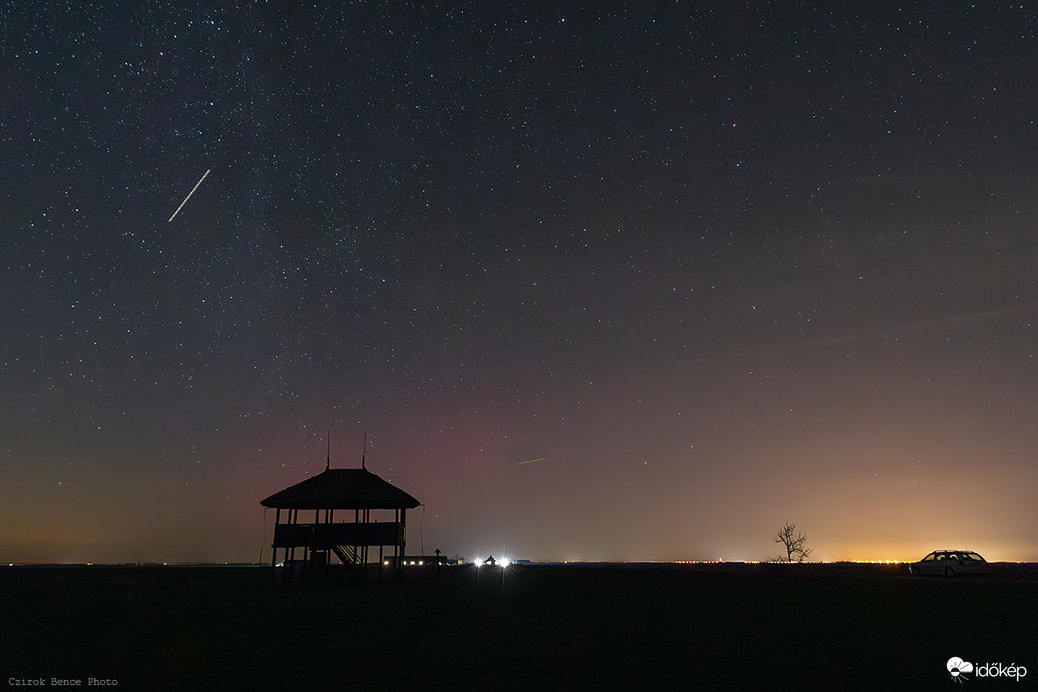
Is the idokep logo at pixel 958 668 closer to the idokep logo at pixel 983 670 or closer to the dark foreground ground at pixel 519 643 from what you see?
the idokep logo at pixel 983 670

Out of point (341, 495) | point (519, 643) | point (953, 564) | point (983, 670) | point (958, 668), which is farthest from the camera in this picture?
point (953, 564)

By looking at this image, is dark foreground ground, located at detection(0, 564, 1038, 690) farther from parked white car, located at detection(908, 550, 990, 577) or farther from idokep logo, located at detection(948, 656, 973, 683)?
parked white car, located at detection(908, 550, 990, 577)

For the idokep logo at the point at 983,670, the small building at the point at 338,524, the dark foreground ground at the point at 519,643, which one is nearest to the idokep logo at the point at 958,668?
the idokep logo at the point at 983,670

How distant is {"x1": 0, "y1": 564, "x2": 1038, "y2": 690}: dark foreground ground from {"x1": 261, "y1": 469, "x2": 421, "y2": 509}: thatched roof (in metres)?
11.6

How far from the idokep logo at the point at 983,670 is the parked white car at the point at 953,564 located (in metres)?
29.7

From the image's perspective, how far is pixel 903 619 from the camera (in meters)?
13.8

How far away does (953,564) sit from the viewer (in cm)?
3441

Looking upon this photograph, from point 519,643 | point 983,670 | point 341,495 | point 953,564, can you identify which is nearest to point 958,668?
point 983,670

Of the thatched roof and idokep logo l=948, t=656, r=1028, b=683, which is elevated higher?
the thatched roof

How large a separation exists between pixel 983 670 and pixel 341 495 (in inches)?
995

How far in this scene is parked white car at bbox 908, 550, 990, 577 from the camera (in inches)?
1346

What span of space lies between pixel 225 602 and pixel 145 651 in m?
8.50

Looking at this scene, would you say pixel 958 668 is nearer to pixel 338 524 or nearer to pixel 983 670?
pixel 983 670

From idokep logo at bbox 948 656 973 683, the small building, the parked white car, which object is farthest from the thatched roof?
the parked white car
